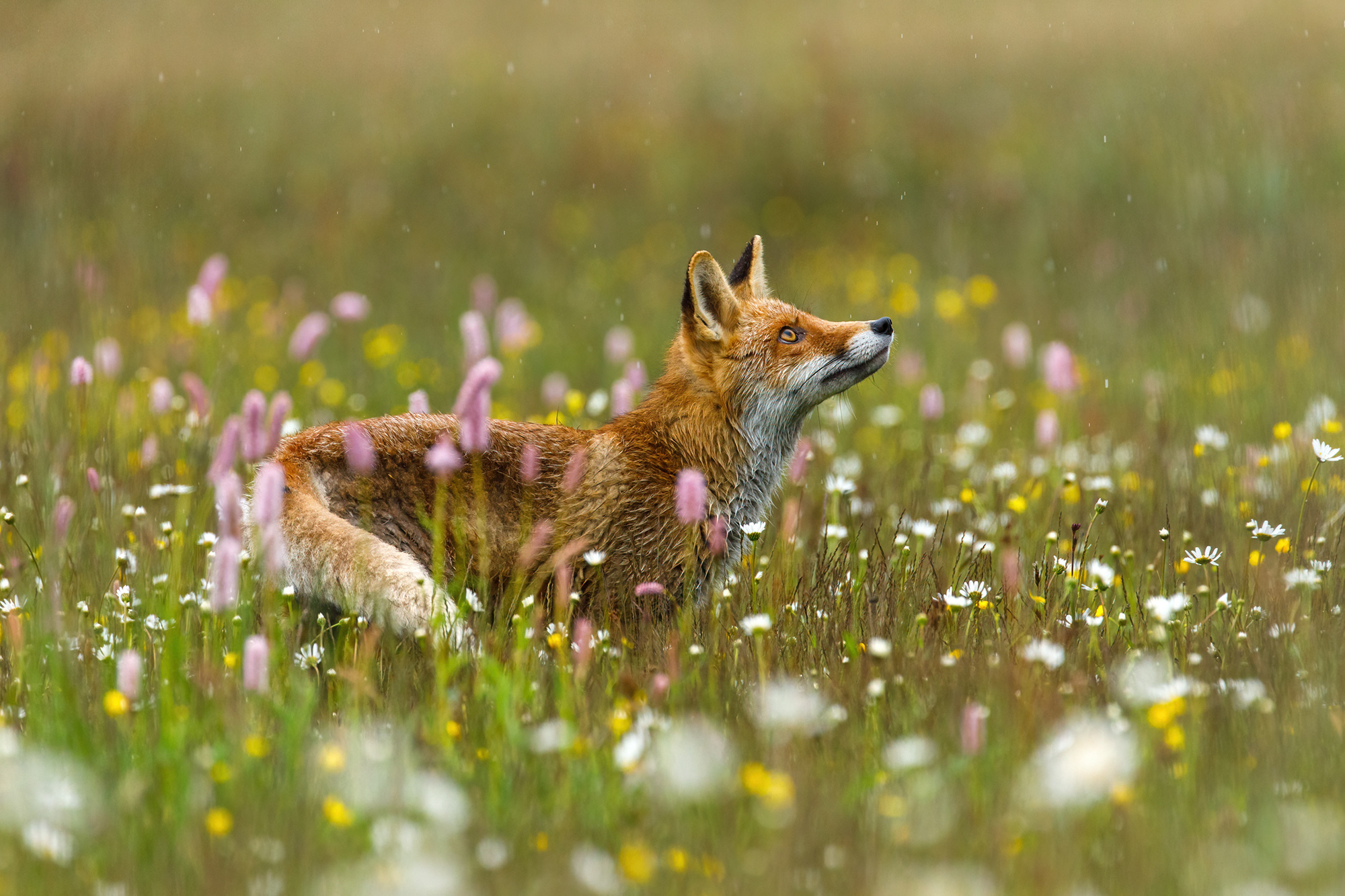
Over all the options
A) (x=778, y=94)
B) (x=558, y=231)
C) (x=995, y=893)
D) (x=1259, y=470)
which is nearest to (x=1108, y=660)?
(x=995, y=893)

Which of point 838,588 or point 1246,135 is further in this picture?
point 1246,135

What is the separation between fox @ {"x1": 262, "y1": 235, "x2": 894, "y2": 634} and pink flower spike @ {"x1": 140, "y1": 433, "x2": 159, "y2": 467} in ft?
3.95

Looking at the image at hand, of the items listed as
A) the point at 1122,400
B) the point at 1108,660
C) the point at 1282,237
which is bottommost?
the point at 1108,660

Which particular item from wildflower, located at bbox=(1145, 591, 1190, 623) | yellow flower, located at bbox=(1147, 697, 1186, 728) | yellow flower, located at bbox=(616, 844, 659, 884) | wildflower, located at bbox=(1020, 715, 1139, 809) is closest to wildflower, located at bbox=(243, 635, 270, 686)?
yellow flower, located at bbox=(616, 844, 659, 884)

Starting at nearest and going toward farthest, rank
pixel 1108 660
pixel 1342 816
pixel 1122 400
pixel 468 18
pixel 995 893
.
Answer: pixel 995 893 < pixel 1342 816 < pixel 1108 660 < pixel 1122 400 < pixel 468 18

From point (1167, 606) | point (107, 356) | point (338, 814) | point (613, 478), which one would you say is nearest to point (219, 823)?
point (338, 814)

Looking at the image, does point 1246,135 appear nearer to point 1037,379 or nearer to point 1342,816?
point 1037,379

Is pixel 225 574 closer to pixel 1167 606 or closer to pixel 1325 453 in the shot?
pixel 1167 606

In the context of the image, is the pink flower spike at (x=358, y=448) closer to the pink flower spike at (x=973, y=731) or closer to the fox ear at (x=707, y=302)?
the fox ear at (x=707, y=302)

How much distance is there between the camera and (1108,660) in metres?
4.09

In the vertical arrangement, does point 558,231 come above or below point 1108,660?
above

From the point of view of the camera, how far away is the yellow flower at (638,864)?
258cm

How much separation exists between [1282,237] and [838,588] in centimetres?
842

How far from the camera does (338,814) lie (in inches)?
111
